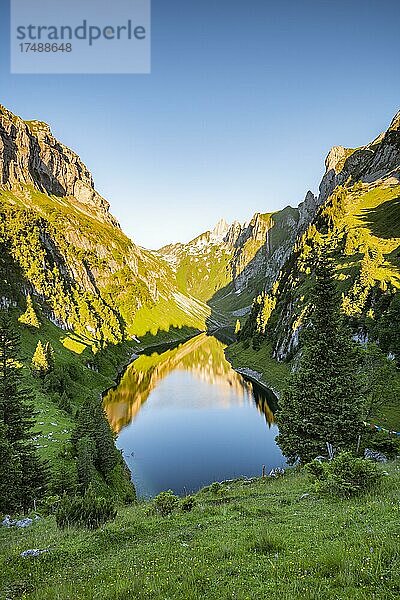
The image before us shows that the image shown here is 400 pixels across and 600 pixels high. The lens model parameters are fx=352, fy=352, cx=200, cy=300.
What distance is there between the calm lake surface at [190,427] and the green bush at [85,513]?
2865 cm

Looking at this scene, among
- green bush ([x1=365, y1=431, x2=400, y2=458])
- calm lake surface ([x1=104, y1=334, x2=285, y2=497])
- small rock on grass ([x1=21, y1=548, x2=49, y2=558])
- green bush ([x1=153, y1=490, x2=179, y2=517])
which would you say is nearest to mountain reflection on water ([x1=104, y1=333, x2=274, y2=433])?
calm lake surface ([x1=104, y1=334, x2=285, y2=497])

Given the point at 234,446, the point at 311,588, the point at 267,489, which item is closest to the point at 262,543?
the point at 311,588

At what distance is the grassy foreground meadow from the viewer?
916cm

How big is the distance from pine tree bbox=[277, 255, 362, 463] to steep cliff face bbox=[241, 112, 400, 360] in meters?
36.6

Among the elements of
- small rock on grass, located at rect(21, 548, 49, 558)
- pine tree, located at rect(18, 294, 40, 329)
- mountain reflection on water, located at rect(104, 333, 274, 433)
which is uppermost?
pine tree, located at rect(18, 294, 40, 329)

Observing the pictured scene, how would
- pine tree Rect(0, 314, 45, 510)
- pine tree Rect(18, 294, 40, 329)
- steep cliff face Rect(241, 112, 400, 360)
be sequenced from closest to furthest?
1. pine tree Rect(0, 314, 45, 510)
2. steep cliff face Rect(241, 112, 400, 360)
3. pine tree Rect(18, 294, 40, 329)

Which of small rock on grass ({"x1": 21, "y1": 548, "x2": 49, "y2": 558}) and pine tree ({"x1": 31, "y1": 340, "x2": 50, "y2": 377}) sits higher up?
small rock on grass ({"x1": 21, "y1": 548, "x2": 49, "y2": 558})

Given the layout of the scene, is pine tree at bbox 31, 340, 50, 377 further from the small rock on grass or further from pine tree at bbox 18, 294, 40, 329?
the small rock on grass

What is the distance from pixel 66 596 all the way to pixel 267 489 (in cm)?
1702

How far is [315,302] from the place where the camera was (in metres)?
32.5

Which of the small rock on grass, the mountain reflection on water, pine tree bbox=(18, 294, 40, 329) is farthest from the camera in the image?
pine tree bbox=(18, 294, 40, 329)

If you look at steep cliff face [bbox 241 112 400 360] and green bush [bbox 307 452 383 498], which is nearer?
green bush [bbox 307 452 383 498]

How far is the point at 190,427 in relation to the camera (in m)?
74.9

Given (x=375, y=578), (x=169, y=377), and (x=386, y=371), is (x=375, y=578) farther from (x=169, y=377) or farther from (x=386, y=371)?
(x=169, y=377)
